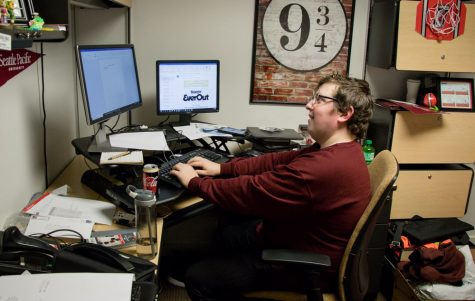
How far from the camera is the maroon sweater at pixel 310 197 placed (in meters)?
1.54

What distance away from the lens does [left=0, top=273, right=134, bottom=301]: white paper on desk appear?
1.05m

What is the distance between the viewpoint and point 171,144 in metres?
2.45

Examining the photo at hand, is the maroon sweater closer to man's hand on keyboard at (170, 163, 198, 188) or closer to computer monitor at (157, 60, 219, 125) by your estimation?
man's hand on keyboard at (170, 163, 198, 188)

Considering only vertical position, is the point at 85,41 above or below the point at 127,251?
above

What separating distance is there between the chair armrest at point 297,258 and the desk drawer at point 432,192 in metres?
1.51

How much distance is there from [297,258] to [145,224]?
0.51 m

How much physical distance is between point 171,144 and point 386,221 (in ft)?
4.06

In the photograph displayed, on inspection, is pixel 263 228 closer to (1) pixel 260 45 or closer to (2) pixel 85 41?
(1) pixel 260 45

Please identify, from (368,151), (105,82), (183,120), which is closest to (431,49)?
(368,151)

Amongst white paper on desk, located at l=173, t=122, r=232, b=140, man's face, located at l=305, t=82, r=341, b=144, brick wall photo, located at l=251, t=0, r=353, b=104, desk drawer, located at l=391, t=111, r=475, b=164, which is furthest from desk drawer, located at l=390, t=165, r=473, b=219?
man's face, located at l=305, t=82, r=341, b=144

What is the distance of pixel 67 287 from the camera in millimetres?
1085

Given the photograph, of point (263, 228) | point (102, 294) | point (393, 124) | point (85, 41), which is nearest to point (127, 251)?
point (102, 294)

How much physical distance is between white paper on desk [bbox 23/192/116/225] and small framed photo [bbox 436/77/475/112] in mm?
2157

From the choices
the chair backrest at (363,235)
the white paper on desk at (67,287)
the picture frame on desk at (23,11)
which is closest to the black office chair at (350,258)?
the chair backrest at (363,235)
